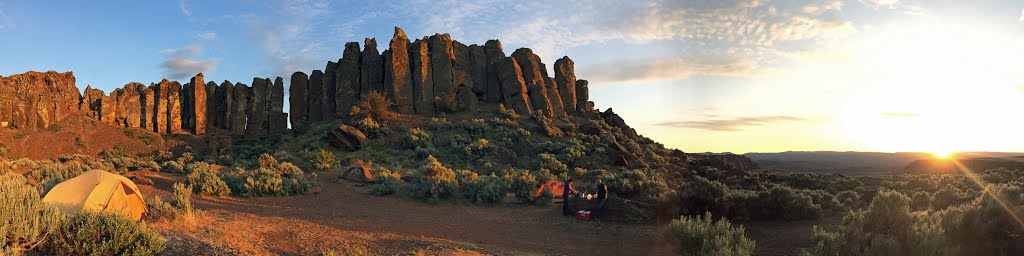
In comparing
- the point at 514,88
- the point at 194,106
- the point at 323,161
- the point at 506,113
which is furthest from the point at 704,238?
the point at 194,106

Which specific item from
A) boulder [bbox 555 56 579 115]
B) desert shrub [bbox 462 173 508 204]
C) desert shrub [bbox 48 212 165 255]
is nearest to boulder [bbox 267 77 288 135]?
boulder [bbox 555 56 579 115]

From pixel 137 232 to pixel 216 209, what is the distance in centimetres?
794

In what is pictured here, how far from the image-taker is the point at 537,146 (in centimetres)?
3612

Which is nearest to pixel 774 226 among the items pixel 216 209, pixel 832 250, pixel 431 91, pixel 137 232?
pixel 832 250

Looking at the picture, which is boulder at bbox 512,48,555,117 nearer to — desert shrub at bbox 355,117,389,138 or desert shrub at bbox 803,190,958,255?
desert shrub at bbox 355,117,389,138

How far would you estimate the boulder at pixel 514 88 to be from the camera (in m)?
48.3

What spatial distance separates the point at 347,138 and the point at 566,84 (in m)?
25.4

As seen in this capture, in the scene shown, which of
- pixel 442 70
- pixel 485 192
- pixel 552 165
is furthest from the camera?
pixel 442 70

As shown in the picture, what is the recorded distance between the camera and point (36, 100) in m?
50.6

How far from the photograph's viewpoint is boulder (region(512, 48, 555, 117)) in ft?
163

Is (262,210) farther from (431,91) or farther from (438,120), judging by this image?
(431,91)

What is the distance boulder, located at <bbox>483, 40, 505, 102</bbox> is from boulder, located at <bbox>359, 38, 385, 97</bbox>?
10.0 metres

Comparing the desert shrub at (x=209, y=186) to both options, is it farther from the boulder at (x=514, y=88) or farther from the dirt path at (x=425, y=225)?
the boulder at (x=514, y=88)

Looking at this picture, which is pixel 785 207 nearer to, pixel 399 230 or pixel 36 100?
pixel 399 230
